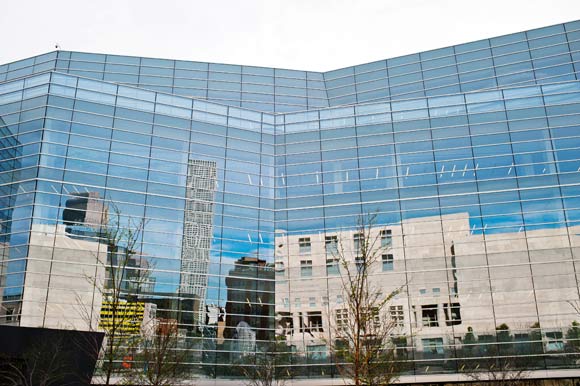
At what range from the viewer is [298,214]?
38188 mm

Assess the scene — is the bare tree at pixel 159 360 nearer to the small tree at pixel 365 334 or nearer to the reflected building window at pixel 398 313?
the small tree at pixel 365 334

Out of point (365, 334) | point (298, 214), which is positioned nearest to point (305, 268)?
point (298, 214)

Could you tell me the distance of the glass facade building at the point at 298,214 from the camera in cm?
3259

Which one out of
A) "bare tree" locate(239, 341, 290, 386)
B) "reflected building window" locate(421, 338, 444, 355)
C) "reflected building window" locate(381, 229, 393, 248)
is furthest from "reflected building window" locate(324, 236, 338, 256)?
"reflected building window" locate(421, 338, 444, 355)

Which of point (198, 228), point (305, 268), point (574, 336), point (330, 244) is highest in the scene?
point (198, 228)

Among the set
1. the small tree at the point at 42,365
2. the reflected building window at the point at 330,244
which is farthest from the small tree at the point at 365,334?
the small tree at the point at 42,365

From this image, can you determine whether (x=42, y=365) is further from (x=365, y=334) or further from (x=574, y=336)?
(x=574, y=336)

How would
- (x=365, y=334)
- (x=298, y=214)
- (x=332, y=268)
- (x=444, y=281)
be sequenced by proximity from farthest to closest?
(x=298, y=214) → (x=332, y=268) → (x=444, y=281) → (x=365, y=334)

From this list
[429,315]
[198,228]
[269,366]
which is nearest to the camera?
[269,366]

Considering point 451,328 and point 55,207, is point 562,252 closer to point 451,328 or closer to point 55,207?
point 451,328

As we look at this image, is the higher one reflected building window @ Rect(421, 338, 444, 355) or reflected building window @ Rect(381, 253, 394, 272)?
reflected building window @ Rect(381, 253, 394, 272)

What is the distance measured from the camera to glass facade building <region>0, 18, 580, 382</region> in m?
32.6

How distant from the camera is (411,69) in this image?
52812 mm

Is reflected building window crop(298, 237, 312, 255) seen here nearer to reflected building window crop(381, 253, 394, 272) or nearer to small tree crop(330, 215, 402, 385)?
small tree crop(330, 215, 402, 385)
